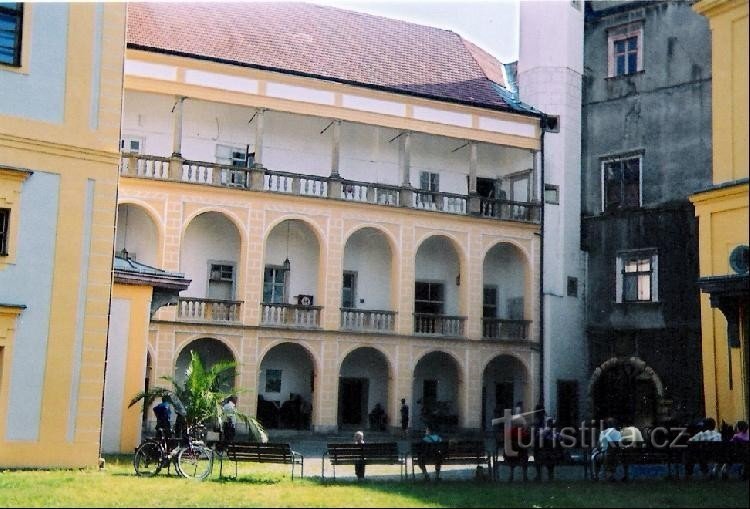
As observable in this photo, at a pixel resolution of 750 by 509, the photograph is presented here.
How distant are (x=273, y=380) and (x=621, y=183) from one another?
1279 cm

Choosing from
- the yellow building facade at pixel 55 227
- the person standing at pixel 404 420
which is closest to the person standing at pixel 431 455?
the yellow building facade at pixel 55 227

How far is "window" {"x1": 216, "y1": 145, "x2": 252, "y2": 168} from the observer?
30.0 meters

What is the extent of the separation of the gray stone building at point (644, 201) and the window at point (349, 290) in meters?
7.75

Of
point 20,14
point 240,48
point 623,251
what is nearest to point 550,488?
point 20,14

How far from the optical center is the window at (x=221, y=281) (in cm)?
2945

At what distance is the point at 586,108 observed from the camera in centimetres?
3209

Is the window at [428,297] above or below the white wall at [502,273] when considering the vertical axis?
below

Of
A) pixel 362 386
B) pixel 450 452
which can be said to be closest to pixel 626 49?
pixel 362 386

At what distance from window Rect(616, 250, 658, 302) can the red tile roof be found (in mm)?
6474

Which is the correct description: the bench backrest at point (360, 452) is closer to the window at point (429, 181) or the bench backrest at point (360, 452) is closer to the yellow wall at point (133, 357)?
the yellow wall at point (133, 357)

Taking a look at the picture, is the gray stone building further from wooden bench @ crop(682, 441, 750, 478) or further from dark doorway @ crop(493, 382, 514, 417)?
wooden bench @ crop(682, 441, 750, 478)

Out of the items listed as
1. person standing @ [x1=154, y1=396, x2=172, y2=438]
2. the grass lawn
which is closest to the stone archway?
the grass lawn

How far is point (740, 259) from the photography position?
62.5 ft

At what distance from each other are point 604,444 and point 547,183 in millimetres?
16210
